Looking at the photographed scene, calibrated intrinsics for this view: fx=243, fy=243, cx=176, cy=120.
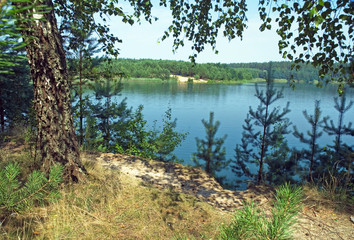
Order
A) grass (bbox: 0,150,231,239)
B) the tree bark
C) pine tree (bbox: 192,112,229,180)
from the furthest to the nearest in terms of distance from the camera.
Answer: pine tree (bbox: 192,112,229,180)
the tree bark
grass (bbox: 0,150,231,239)

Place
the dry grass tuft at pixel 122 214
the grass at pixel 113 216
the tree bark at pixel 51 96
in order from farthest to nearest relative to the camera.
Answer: the tree bark at pixel 51 96 → the dry grass tuft at pixel 122 214 → the grass at pixel 113 216

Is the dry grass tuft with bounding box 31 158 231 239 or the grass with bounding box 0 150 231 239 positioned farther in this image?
the dry grass tuft with bounding box 31 158 231 239

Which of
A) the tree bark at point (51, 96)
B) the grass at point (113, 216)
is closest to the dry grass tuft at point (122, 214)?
the grass at point (113, 216)

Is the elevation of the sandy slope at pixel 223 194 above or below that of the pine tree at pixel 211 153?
above

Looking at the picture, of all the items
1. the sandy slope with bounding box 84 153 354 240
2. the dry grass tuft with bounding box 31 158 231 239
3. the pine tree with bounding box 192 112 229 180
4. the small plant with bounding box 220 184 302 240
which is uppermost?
the small plant with bounding box 220 184 302 240

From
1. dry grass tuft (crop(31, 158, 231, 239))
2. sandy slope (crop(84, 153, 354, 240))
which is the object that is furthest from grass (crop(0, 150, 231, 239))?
sandy slope (crop(84, 153, 354, 240))

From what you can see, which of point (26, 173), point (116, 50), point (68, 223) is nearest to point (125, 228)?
point (68, 223)

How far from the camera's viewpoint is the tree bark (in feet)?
9.69

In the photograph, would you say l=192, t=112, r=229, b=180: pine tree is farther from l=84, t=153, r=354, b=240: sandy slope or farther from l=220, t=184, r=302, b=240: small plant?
l=220, t=184, r=302, b=240: small plant

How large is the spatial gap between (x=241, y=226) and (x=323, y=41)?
274cm

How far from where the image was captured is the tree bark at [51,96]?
295 centimetres

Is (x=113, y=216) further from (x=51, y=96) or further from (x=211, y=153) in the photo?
(x=211, y=153)

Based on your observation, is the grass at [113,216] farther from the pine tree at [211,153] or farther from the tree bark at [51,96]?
the pine tree at [211,153]

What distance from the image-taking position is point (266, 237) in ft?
3.43
